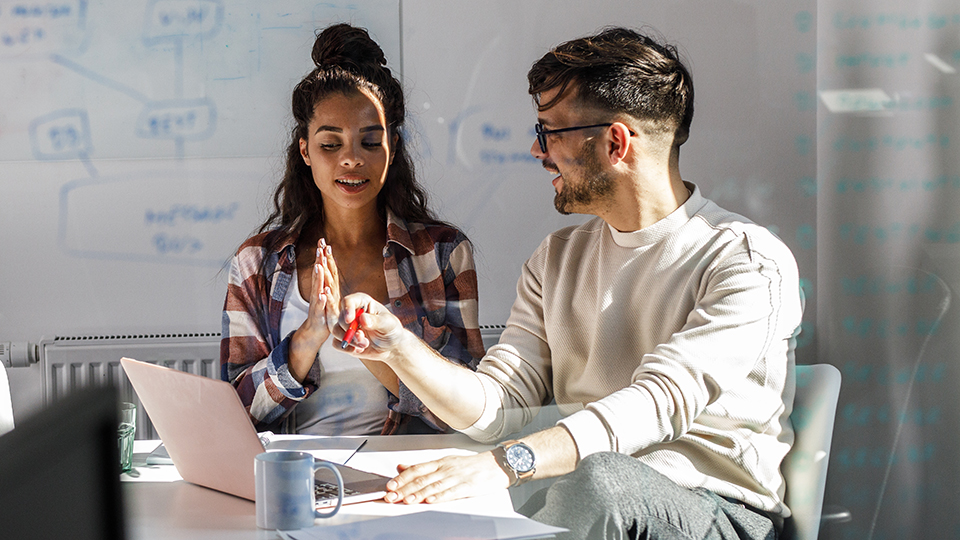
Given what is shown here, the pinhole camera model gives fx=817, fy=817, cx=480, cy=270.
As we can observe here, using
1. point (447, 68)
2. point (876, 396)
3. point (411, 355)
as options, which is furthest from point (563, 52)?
point (876, 396)

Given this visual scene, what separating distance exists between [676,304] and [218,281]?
2.77 ft

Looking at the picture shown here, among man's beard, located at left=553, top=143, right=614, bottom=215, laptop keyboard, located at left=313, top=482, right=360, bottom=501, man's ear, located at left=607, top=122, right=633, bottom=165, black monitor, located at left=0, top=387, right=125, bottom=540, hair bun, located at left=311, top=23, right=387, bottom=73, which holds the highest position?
hair bun, located at left=311, top=23, right=387, bottom=73

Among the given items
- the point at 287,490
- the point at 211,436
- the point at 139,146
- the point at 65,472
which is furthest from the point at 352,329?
the point at 65,472

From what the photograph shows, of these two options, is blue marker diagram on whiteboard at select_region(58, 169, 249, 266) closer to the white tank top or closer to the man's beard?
the white tank top

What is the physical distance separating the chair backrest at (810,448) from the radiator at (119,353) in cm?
103


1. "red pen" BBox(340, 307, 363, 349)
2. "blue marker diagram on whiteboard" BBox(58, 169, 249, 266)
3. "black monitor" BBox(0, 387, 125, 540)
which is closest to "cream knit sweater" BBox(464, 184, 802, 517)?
"red pen" BBox(340, 307, 363, 349)

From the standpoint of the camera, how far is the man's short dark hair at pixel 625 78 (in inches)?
52.1

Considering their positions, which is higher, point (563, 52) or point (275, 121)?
point (563, 52)

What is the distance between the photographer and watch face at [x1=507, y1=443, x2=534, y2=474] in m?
1.04

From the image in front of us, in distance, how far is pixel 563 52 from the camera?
1.44 m

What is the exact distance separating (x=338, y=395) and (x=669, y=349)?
63 centimetres

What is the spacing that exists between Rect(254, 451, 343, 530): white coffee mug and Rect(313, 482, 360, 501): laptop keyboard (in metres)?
0.04

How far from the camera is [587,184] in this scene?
1.36 m

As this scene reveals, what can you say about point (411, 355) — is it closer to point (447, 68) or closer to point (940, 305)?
point (447, 68)
